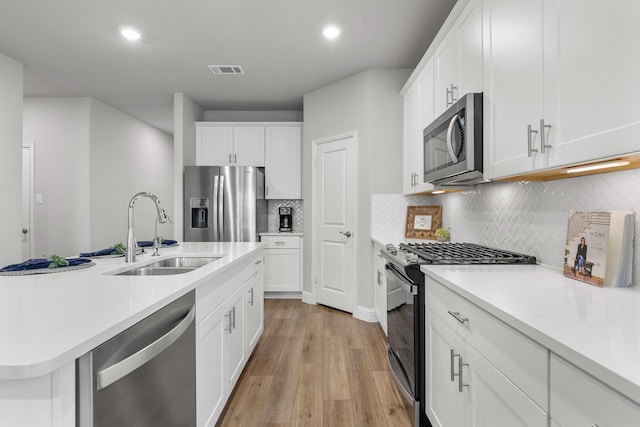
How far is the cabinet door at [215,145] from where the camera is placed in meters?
4.87

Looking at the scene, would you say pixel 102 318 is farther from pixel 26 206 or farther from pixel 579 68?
pixel 26 206

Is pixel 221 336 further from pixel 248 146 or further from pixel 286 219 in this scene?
pixel 248 146

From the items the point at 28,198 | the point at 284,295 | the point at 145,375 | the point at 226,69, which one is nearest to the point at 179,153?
the point at 226,69

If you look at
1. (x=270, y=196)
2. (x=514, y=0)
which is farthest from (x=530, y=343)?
(x=270, y=196)

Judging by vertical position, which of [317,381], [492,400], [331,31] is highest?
[331,31]

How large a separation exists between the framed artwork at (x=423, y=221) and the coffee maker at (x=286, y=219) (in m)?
2.01

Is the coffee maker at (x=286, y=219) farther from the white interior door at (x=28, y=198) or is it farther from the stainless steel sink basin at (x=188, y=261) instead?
the white interior door at (x=28, y=198)

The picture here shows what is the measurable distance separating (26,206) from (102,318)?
512 cm

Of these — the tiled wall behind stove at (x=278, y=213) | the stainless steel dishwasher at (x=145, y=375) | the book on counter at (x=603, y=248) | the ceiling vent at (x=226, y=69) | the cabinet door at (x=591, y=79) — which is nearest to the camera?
the stainless steel dishwasher at (x=145, y=375)

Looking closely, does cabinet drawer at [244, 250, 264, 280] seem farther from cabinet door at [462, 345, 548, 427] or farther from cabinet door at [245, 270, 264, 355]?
cabinet door at [462, 345, 548, 427]

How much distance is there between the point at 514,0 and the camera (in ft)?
4.79

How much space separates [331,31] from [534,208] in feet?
7.24

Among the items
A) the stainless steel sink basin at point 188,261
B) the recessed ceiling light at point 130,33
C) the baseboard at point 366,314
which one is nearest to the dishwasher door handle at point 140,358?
the stainless steel sink basin at point 188,261

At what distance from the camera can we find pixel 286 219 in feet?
16.4
